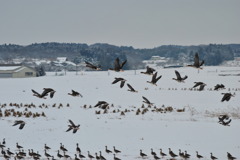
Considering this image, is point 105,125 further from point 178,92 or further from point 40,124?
point 178,92

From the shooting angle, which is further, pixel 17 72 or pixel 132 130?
pixel 17 72

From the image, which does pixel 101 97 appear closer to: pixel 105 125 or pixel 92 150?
A: pixel 105 125

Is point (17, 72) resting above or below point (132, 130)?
above

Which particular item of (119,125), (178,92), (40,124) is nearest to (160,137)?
(119,125)

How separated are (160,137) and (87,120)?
7241 mm

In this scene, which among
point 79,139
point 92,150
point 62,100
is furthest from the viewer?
point 62,100

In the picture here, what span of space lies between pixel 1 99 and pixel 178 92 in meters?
21.7

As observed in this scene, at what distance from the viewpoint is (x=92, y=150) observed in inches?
944

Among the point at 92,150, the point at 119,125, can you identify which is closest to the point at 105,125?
the point at 119,125

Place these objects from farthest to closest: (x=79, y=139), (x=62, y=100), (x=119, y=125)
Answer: (x=62, y=100), (x=119, y=125), (x=79, y=139)

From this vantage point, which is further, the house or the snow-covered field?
the house

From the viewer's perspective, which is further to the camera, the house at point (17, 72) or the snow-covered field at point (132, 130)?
the house at point (17, 72)

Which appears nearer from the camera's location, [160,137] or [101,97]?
[160,137]

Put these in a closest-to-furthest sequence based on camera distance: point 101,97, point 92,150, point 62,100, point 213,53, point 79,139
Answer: point 92,150
point 79,139
point 62,100
point 101,97
point 213,53
